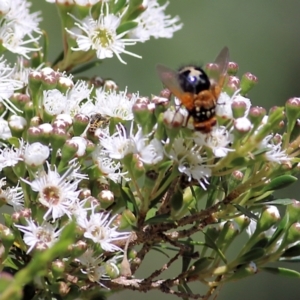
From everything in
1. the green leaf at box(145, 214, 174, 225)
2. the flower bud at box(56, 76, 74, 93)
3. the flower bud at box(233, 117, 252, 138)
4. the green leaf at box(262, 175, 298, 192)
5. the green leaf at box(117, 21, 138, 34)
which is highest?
the green leaf at box(117, 21, 138, 34)

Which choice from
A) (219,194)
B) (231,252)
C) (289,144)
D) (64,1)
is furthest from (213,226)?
(231,252)

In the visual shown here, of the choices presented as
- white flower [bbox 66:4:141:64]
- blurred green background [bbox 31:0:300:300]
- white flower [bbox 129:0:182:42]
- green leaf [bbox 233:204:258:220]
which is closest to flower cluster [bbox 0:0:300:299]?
green leaf [bbox 233:204:258:220]

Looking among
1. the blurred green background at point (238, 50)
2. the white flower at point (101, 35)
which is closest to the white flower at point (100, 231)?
the white flower at point (101, 35)

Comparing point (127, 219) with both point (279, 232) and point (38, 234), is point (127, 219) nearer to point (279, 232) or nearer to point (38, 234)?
point (38, 234)

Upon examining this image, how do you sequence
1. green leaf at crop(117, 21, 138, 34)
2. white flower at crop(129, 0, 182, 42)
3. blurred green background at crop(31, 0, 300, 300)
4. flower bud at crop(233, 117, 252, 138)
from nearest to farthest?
flower bud at crop(233, 117, 252, 138) < green leaf at crop(117, 21, 138, 34) < white flower at crop(129, 0, 182, 42) < blurred green background at crop(31, 0, 300, 300)

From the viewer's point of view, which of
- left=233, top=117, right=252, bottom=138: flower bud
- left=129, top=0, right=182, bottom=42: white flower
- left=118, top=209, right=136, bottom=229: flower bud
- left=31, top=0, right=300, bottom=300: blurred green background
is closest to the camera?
left=233, top=117, right=252, bottom=138: flower bud

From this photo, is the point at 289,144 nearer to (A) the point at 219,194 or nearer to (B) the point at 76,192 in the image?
(A) the point at 219,194

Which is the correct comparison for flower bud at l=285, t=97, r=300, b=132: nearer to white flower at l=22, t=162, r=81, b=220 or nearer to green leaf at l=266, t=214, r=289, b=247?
green leaf at l=266, t=214, r=289, b=247
